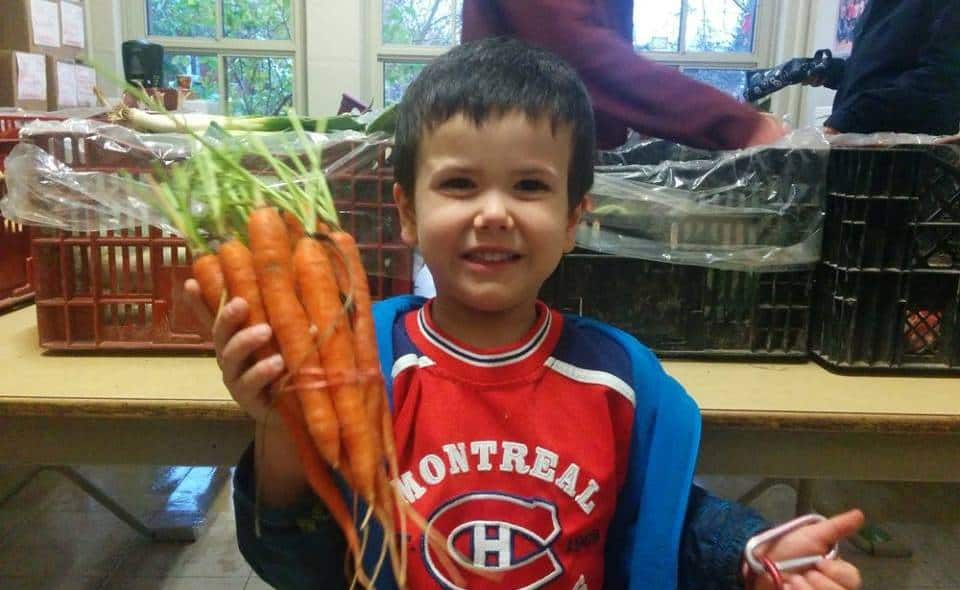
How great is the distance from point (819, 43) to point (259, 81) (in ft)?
8.85

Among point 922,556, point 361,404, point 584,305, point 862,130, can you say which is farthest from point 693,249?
point 922,556

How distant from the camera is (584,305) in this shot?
1.21m

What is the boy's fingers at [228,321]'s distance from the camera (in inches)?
24.3

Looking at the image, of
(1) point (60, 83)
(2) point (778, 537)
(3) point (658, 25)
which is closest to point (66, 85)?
(1) point (60, 83)

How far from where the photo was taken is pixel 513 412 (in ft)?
2.63

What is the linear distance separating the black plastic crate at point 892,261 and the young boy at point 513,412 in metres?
0.45

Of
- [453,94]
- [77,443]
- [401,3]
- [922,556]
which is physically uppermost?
[401,3]

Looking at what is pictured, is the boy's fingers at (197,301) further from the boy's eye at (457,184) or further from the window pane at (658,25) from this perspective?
the window pane at (658,25)

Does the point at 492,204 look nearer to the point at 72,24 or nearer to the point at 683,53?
the point at 72,24

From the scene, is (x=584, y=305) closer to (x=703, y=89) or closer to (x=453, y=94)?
(x=703, y=89)

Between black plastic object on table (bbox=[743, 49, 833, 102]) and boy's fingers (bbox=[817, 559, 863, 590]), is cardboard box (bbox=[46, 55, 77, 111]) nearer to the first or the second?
black plastic object on table (bbox=[743, 49, 833, 102])

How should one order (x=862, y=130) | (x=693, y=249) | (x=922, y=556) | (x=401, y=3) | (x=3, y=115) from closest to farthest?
(x=693, y=249), (x=3, y=115), (x=862, y=130), (x=922, y=556), (x=401, y=3)

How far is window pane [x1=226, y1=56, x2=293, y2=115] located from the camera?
12.2ft

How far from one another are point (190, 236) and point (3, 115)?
3.57 feet
